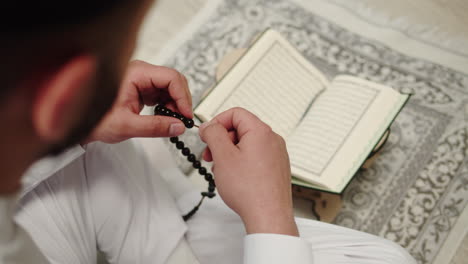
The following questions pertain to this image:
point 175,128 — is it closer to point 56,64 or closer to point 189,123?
point 189,123

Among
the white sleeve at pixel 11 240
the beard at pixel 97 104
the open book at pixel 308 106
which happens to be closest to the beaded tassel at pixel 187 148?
the open book at pixel 308 106

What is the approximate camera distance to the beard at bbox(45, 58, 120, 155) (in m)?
0.31

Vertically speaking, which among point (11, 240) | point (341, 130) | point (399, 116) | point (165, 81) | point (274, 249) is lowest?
point (11, 240)

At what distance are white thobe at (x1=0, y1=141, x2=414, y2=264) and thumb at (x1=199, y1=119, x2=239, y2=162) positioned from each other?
0.42 ft

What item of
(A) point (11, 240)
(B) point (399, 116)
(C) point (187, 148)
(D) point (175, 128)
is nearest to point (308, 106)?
(B) point (399, 116)

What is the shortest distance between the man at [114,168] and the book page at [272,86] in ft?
0.82

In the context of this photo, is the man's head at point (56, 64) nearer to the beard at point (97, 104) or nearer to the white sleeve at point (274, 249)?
the beard at point (97, 104)

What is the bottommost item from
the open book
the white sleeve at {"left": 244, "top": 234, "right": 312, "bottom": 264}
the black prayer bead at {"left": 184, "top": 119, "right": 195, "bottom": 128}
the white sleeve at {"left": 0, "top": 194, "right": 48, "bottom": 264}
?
the white sleeve at {"left": 0, "top": 194, "right": 48, "bottom": 264}

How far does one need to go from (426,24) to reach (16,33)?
1.41 metres

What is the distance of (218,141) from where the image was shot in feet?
2.24

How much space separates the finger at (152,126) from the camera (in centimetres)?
72

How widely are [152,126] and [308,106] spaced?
1.96 ft

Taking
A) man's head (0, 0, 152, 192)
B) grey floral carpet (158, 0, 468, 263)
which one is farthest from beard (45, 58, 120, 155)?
grey floral carpet (158, 0, 468, 263)

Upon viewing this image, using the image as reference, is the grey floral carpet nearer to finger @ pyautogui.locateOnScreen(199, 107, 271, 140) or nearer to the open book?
the open book
